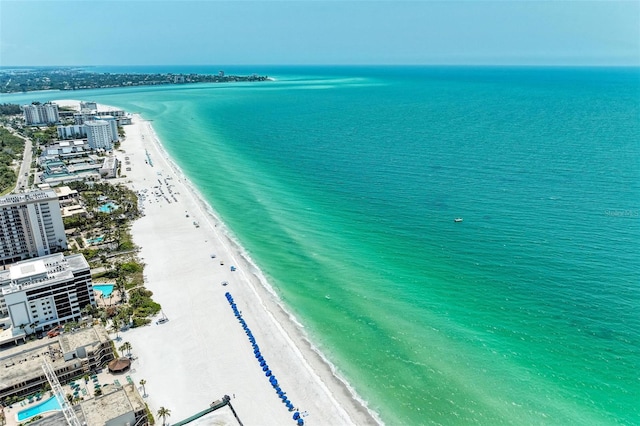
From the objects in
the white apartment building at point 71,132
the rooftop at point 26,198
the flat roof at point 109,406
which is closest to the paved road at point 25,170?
the white apartment building at point 71,132

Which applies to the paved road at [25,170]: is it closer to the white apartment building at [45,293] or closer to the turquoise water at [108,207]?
the turquoise water at [108,207]

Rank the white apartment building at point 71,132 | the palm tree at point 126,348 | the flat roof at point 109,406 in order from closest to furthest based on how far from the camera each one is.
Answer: the flat roof at point 109,406
the palm tree at point 126,348
the white apartment building at point 71,132

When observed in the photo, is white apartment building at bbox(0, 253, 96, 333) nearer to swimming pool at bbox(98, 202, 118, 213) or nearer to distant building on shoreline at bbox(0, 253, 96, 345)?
distant building on shoreline at bbox(0, 253, 96, 345)

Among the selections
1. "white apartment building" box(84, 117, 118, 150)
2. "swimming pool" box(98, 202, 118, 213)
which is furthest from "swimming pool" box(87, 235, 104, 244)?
"white apartment building" box(84, 117, 118, 150)

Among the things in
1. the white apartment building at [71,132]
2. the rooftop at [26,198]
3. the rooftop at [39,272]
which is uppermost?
the rooftop at [26,198]

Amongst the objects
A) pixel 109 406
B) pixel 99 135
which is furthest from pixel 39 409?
pixel 99 135

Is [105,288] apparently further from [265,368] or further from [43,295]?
[265,368]
